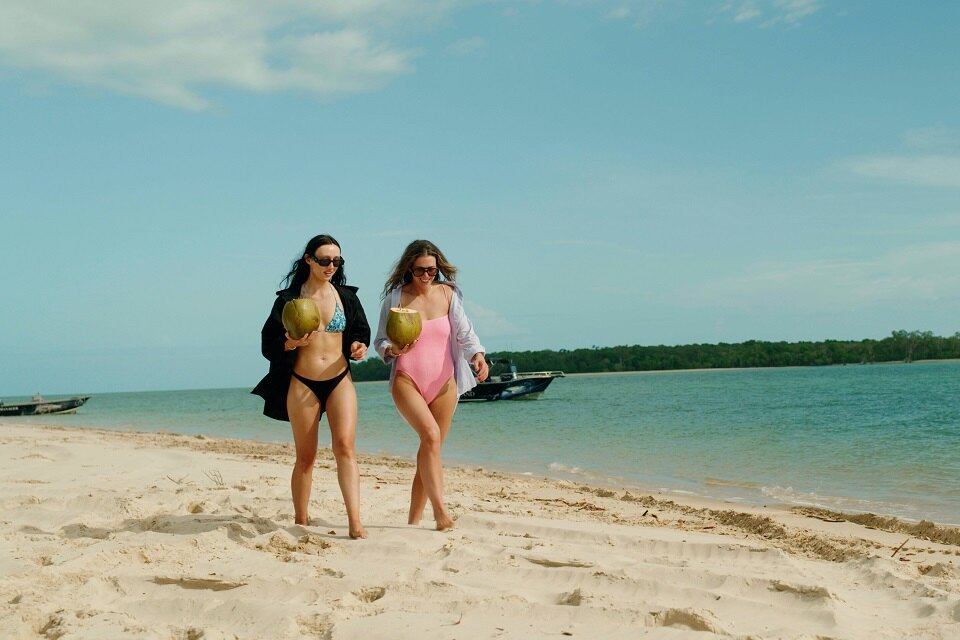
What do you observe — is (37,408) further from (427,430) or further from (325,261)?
(427,430)

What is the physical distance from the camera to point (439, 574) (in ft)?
12.6

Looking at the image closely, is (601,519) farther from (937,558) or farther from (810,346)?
(810,346)

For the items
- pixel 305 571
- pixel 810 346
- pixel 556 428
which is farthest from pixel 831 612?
pixel 810 346

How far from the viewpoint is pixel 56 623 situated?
Answer: 10.5ft

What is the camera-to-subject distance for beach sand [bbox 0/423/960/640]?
10.4 ft

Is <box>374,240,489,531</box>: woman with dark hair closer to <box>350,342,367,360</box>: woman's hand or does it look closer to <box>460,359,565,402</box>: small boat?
<box>350,342,367,360</box>: woman's hand

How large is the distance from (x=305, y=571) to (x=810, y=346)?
103 meters

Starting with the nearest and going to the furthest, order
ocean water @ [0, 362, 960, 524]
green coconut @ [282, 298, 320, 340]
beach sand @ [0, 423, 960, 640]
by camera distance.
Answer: beach sand @ [0, 423, 960, 640] → green coconut @ [282, 298, 320, 340] → ocean water @ [0, 362, 960, 524]

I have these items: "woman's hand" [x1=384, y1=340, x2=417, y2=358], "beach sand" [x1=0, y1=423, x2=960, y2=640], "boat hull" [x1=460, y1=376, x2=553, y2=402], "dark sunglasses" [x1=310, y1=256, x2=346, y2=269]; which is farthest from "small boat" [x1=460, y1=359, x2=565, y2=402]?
"dark sunglasses" [x1=310, y1=256, x2=346, y2=269]

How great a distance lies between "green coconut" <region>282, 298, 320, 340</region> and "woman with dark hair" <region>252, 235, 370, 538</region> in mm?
85

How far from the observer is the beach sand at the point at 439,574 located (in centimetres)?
317

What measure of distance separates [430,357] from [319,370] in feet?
2.26

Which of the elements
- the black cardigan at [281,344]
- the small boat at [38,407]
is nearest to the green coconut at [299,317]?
the black cardigan at [281,344]

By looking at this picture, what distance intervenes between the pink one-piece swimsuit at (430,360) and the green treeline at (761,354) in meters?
88.3
